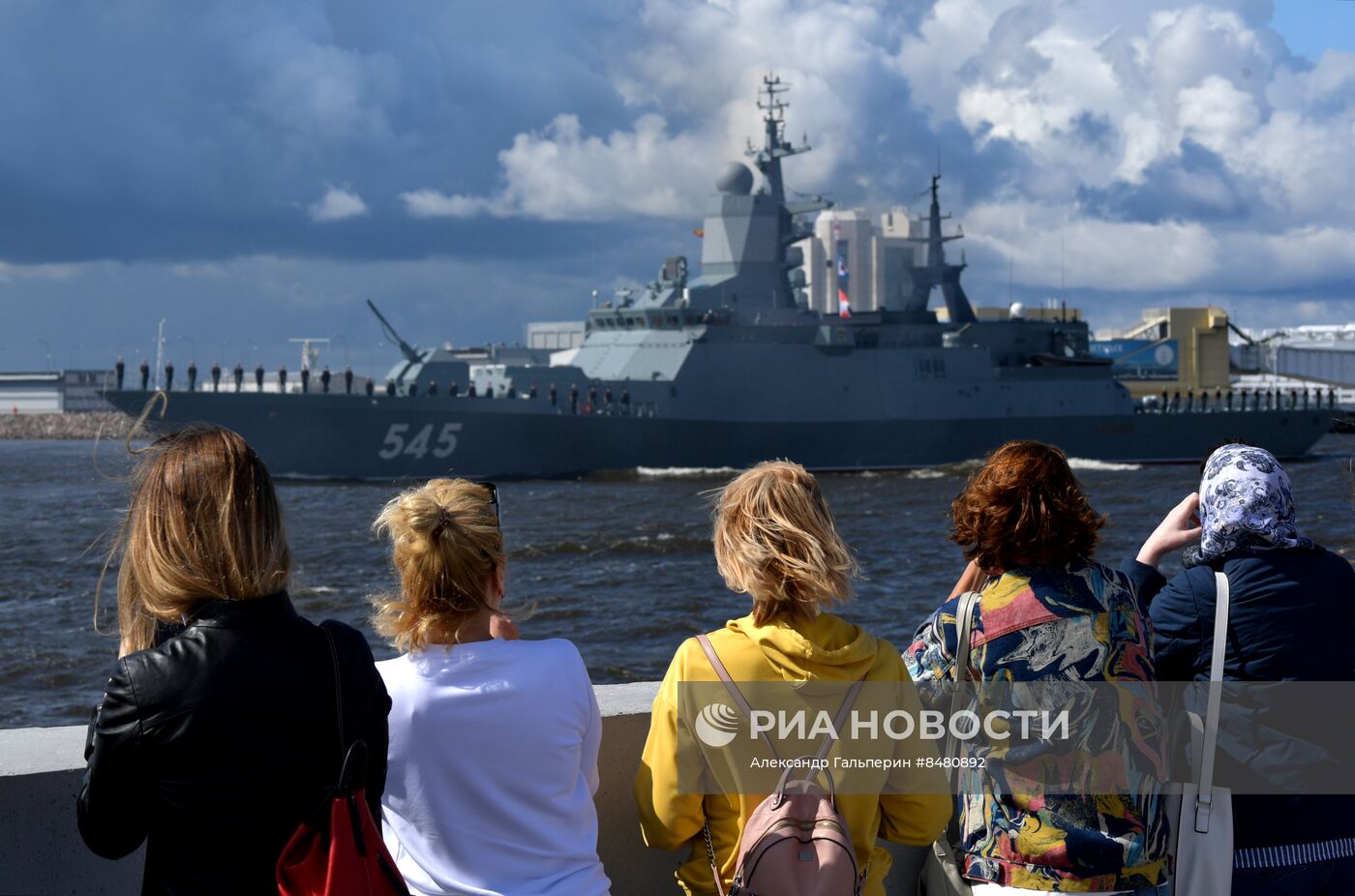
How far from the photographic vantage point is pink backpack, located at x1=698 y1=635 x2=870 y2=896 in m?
1.87

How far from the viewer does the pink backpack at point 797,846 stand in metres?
1.87

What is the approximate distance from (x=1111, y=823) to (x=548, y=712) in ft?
2.99

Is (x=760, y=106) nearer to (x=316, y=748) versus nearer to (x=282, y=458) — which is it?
(x=282, y=458)

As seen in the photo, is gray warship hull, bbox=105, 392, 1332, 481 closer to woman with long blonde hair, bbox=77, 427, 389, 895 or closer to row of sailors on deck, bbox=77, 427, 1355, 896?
row of sailors on deck, bbox=77, 427, 1355, 896

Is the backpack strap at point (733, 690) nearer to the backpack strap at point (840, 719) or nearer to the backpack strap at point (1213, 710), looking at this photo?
the backpack strap at point (840, 719)

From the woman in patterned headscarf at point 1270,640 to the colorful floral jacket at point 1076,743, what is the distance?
6.0 inches

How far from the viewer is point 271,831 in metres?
1.67

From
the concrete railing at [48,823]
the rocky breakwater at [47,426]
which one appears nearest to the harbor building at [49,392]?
the rocky breakwater at [47,426]

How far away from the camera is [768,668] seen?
77.9 inches


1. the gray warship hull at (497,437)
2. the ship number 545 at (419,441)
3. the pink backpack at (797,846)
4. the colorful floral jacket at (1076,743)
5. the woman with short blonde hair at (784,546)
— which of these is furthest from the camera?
the ship number 545 at (419,441)

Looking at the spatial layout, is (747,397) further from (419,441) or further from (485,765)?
(485,765)

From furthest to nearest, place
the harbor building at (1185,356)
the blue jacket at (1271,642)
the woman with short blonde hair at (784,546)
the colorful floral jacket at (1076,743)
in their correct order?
the harbor building at (1185,356)
the blue jacket at (1271,642)
the colorful floral jacket at (1076,743)
the woman with short blonde hair at (784,546)

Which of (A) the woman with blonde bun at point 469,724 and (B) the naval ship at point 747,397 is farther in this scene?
(B) the naval ship at point 747,397

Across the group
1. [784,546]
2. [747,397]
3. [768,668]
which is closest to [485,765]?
[768,668]
